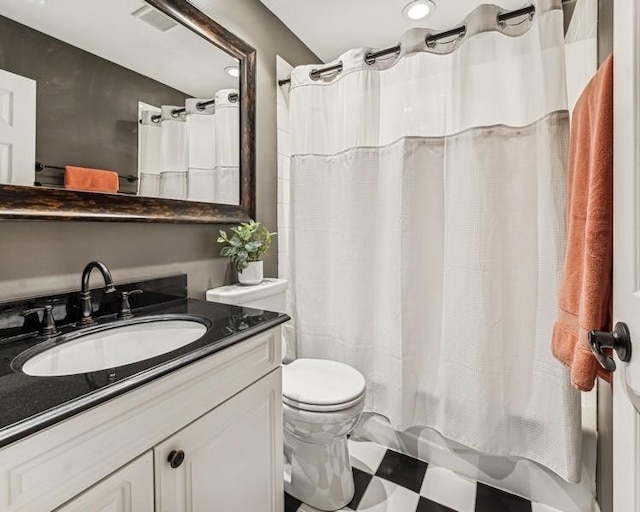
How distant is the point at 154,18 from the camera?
127 cm

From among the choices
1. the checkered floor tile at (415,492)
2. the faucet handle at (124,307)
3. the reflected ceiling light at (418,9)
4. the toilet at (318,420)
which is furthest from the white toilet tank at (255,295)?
the reflected ceiling light at (418,9)

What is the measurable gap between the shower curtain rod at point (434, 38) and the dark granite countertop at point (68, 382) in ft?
4.61

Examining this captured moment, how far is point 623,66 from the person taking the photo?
61 centimetres

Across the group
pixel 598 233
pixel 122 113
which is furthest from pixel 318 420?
pixel 122 113

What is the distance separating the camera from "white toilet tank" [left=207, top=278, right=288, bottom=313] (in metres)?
1.44

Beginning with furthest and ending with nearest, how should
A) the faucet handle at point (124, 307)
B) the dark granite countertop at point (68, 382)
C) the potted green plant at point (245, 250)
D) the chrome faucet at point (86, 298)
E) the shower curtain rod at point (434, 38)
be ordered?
the potted green plant at point (245, 250)
the shower curtain rod at point (434, 38)
the faucet handle at point (124, 307)
the chrome faucet at point (86, 298)
the dark granite countertop at point (68, 382)

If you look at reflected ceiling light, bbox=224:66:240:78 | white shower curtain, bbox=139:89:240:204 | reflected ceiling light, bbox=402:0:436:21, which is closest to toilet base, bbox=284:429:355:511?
white shower curtain, bbox=139:89:240:204

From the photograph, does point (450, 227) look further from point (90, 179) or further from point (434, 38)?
point (90, 179)

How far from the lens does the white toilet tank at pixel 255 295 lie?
1436 mm

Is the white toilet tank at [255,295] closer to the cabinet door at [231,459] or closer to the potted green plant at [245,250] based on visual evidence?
the potted green plant at [245,250]

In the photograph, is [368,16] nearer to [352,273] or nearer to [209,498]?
[352,273]

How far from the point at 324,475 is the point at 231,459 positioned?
2.06 feet

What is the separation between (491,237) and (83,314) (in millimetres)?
1481

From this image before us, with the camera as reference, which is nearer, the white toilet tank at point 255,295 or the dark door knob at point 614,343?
the dark door knob at point 614,343
